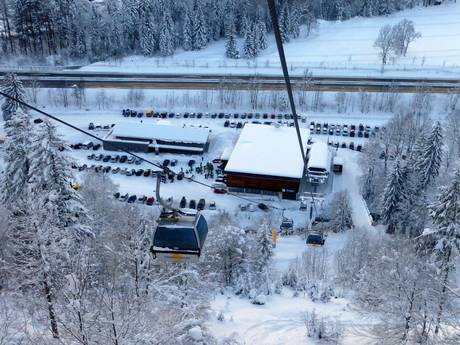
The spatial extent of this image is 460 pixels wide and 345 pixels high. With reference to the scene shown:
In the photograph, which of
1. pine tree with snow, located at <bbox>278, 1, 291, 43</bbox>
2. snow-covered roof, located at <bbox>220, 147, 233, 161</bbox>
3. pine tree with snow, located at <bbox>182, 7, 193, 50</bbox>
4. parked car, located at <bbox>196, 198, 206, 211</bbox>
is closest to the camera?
parked car, located at <bbox>196, 198, 206, 211</bbox>

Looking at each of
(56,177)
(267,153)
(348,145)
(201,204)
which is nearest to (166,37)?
(267,153)

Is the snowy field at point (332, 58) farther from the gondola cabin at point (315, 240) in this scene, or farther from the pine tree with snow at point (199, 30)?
the gondola cabin at point (315, 240)

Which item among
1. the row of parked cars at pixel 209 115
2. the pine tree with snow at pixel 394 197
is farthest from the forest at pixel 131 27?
the pine tree with snow at pixel 394 197

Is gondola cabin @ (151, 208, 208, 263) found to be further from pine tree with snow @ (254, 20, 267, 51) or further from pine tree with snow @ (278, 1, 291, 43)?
pine tree with snow @ (278, 1, 291, 43)

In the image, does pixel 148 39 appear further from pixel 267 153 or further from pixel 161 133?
pixel 267 153

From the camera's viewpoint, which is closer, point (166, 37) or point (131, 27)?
point (166, 37)

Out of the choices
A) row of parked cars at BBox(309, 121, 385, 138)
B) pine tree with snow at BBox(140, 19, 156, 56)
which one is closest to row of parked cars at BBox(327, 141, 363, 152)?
row of parked cars at BBox(309, 121, 385, 138)

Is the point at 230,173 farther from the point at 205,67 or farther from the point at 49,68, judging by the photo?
the point at 49,68
